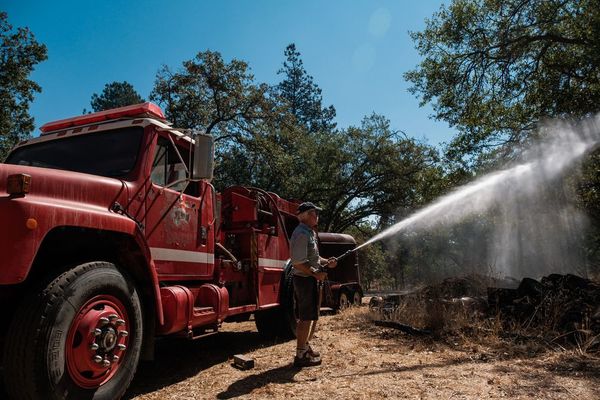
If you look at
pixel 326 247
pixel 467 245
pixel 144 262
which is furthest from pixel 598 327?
pixel 467 245

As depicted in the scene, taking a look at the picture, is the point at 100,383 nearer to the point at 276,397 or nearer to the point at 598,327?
the point at 276,397

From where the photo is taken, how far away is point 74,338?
3523 mm

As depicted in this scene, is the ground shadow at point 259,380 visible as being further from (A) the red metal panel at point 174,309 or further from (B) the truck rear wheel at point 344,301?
(B) the truck rear wheel at point 344,301

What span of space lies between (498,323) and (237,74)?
20570 millimetres

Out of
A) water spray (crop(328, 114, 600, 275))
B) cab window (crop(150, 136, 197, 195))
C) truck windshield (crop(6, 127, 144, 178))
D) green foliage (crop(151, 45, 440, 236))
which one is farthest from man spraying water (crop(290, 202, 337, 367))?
green foliage (crop(151, 45, 440, 236))

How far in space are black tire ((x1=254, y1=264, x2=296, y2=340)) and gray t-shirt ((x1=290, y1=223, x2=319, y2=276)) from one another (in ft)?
6.04

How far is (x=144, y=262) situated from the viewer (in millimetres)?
4414

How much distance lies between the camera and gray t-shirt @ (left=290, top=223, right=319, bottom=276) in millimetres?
5578

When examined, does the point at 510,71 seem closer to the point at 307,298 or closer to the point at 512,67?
the point at 512,67

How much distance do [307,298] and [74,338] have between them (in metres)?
2.81

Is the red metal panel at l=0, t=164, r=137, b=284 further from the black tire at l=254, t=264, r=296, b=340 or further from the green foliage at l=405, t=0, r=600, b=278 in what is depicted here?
the green foliage at l=405, t=0, r=600, b=278

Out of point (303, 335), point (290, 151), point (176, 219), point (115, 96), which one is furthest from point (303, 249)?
point (115, 96)

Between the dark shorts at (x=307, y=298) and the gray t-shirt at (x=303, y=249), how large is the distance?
116 mm

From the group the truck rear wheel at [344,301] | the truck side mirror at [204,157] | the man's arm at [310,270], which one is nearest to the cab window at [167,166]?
the truck side mirror at [204,157]
